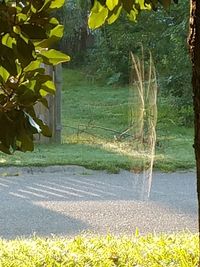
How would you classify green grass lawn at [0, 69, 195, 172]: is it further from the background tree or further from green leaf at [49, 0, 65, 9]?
green leaf at [49, 0, 65, 9]

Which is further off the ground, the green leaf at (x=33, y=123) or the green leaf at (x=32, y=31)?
the green leaf at (x=32, y=31)

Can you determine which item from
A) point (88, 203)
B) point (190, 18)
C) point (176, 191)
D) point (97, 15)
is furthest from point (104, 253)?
point (176, 191)

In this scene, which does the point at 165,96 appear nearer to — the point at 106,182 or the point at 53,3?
the point at 106,182

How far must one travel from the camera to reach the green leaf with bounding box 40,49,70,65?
152 cm

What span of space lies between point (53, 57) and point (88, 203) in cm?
441

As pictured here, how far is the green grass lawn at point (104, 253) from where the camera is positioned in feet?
10.5

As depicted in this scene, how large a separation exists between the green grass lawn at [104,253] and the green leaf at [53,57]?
1.71 meters

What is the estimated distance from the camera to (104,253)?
11.1 feet

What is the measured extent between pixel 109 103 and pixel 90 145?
13.8 ft

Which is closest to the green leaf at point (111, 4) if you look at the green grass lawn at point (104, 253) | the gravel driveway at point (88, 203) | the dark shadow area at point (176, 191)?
the green grass lawn at point (104, 253)

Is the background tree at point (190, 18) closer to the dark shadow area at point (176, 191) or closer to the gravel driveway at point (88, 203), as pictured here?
the gravel driveway at point (88, 203)

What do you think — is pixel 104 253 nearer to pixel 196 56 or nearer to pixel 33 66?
pixel 196 56

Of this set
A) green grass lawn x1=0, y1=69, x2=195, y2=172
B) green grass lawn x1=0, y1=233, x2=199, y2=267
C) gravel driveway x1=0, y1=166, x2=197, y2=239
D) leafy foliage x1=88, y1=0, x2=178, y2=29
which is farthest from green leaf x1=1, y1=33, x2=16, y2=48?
green grass lawn x1=0, y1=69, x2=195, y2=172

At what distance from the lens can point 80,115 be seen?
11906 mm
